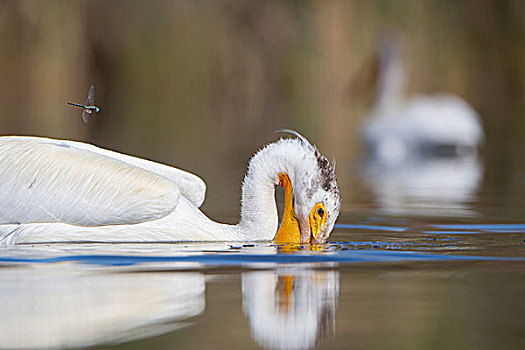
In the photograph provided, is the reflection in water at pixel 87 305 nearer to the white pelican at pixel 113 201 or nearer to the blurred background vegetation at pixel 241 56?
the white pelican at pixel 113 201

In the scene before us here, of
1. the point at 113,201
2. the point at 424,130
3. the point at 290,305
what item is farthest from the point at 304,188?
the point at 424,130

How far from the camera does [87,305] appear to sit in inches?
175

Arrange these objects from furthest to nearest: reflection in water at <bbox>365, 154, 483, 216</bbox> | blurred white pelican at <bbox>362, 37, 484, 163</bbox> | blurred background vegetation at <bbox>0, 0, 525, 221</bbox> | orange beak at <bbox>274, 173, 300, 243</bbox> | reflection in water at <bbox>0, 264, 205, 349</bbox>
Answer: blurred background vegetation at <bbox>0, 0, 525, 221</bbox>
blurred white pelican at <bbox>362, 37, 484, 163</bbox>
reflection in water at <bbox>365, 154, 483, 216</bbox>
orange beak at <bbox>274, 173, 300, 243</bbox>
reflection in water at <bbox>0, 264, 205, 349</bbox>

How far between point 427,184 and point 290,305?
628 cm

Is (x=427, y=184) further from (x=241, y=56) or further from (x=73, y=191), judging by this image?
(x=241, y=56)

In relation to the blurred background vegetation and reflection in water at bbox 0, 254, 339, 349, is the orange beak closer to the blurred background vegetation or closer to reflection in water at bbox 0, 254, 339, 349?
reflection in water at bbox 0, 254, 339, 349

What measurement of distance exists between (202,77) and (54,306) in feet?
62.4

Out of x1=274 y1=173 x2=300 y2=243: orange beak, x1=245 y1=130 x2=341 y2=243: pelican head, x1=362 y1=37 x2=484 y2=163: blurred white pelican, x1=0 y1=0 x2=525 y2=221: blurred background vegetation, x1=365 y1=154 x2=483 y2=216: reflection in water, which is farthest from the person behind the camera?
x1=0 y1=0 x2=525 y2=221: blurred background vegetation

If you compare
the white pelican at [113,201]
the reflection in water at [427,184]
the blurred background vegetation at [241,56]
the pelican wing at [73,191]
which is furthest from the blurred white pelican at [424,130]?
the pelican wing at [73,191]

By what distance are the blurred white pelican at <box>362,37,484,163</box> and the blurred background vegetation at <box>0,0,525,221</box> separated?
596 mm

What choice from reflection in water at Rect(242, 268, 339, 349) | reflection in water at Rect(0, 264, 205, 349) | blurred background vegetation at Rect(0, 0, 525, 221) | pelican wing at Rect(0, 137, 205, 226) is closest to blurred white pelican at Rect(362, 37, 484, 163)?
blurred background vegetation at Rect(0, 0, 525, 221)

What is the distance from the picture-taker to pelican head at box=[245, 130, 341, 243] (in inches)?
251

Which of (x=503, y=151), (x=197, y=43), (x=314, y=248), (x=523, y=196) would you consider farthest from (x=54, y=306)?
(x=197, y=43)

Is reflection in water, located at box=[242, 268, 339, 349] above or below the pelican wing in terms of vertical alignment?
below
